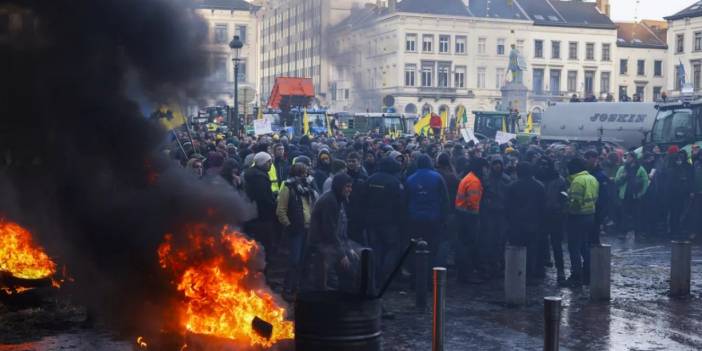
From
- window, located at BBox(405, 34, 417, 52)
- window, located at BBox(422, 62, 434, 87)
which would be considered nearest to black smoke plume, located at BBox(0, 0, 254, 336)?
window, located at BBox(405, 34, 417, 52)

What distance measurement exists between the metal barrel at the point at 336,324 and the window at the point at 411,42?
73747 mm

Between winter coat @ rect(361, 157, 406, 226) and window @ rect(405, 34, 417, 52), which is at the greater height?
window @ rect(405, 34, 417, 52)

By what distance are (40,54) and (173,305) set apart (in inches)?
108

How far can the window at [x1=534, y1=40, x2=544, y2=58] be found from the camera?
285 feet

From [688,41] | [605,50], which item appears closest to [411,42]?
[605,50]

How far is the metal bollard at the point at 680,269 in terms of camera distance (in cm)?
1209

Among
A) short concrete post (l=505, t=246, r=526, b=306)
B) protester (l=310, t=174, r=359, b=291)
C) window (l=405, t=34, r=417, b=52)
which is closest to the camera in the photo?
protester (l=310, t=174, r=359, b=291)

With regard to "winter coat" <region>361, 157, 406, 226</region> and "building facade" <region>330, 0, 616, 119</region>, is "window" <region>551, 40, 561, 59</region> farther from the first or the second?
"winter coat" <region>361, 157, 406, 226</region>

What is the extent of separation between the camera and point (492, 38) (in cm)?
8388

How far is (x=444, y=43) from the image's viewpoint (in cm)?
8231

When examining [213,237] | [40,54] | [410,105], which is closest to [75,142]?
[40,54]

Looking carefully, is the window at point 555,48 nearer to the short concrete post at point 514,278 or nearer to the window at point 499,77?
the window at point 499,77

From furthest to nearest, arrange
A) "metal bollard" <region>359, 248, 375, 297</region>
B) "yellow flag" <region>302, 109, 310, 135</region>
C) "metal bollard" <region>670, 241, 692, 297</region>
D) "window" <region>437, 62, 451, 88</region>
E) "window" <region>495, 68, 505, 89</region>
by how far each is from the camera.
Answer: "window" <region>495, 68, 505, 89</region> → "window" <region>437, 62, 451, 88</region> → "yellow flag" <region>302, 109, 310, 135</region> → "metal bollard" <region>670, 241, 692, 297</region> → "metal bollard" <region>359, 248, 375, 297</region>

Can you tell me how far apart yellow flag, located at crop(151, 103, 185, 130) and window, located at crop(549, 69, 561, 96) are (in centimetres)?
8188
